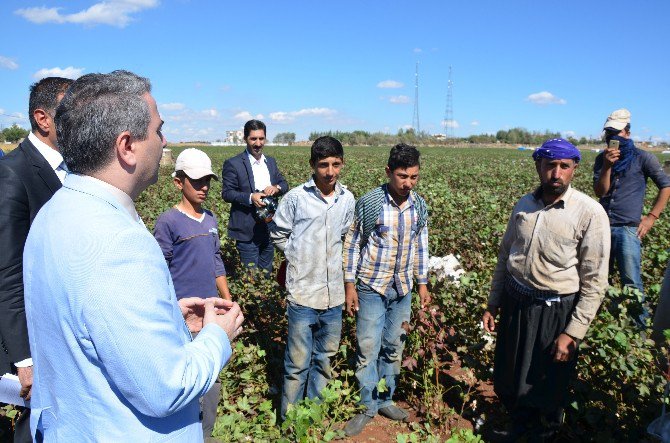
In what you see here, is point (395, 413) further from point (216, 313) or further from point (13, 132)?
point (13, 132)

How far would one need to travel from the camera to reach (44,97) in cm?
237

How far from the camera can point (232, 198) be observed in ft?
14.4

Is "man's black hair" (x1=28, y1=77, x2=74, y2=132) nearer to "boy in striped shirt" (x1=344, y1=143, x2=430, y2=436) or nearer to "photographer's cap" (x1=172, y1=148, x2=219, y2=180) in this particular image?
"photographer's cap" (x1=172, y1=148, x2=219, y2=180)

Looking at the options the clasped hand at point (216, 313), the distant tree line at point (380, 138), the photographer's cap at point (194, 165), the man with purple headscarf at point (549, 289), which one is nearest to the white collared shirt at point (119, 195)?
the clasped hand at point (216, 313)

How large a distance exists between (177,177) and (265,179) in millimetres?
1636

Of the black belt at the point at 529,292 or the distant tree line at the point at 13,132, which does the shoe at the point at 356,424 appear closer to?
the black belt at the point at 529,292

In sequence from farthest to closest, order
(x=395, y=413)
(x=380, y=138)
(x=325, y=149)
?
1. (x=380, y=138)
2. (x=395, y=413)
3. (x=325, y=149)

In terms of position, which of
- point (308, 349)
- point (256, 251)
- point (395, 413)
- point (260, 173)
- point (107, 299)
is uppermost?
point (260, 173)

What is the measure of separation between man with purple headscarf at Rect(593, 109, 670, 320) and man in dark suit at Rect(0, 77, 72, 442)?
4302 millimetres

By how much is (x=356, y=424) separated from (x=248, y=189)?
2.41 metres

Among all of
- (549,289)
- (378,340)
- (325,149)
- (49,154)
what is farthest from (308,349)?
(49,154)

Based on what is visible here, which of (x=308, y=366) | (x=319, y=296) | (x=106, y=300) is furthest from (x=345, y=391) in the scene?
(x=106, y=300)

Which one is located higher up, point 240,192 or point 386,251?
point 240,192

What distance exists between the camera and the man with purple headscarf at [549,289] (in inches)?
Result: 100
